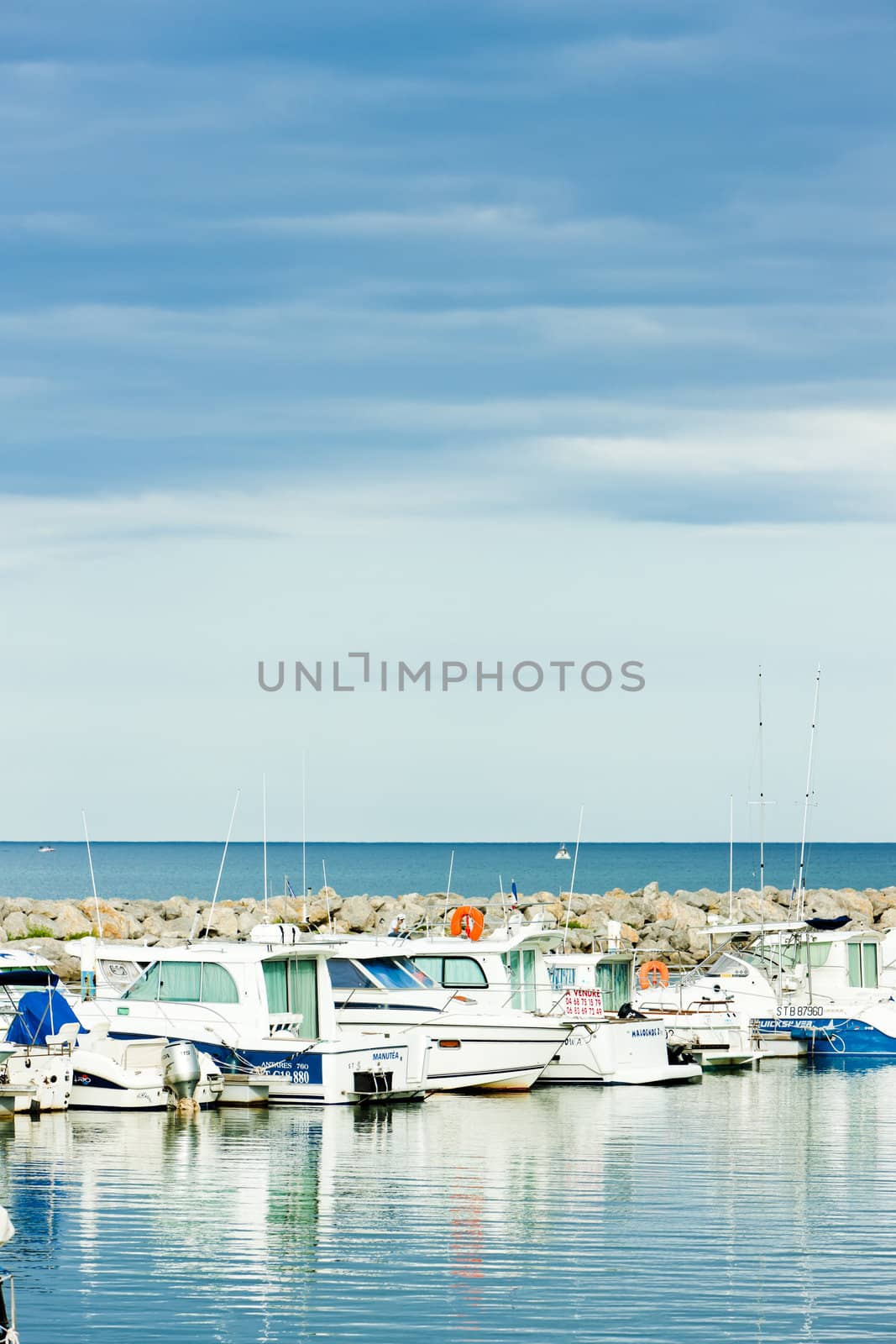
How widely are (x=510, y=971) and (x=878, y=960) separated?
11.3 m

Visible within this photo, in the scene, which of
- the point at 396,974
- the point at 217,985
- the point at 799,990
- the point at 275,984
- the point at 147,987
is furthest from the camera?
the point at 799,990

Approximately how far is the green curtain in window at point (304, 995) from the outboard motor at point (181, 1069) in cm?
245

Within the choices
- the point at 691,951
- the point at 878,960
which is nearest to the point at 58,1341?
the point at 878,960

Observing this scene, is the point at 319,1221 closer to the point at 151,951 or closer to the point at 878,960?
the point at 151,951

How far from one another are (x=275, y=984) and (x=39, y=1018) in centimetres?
352

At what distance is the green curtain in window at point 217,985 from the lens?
27.8 metres

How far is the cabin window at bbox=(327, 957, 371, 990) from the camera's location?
30.0 metres

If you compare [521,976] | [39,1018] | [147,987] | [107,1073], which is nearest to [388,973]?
[521,976]

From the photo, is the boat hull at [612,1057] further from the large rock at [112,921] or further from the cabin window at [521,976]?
the large rock at [112,921]

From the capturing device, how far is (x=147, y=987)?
2834 cm

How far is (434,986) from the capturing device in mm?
30750

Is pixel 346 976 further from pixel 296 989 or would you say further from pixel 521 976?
pixel 521 976

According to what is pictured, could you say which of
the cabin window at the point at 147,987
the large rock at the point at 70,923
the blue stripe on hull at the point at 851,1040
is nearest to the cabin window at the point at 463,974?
the cabin window at the point at 147,987

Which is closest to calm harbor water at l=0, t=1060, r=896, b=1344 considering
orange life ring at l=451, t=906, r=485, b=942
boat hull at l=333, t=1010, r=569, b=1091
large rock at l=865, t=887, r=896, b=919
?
boat hull at l=333, t=1010, r=569, b=1091
